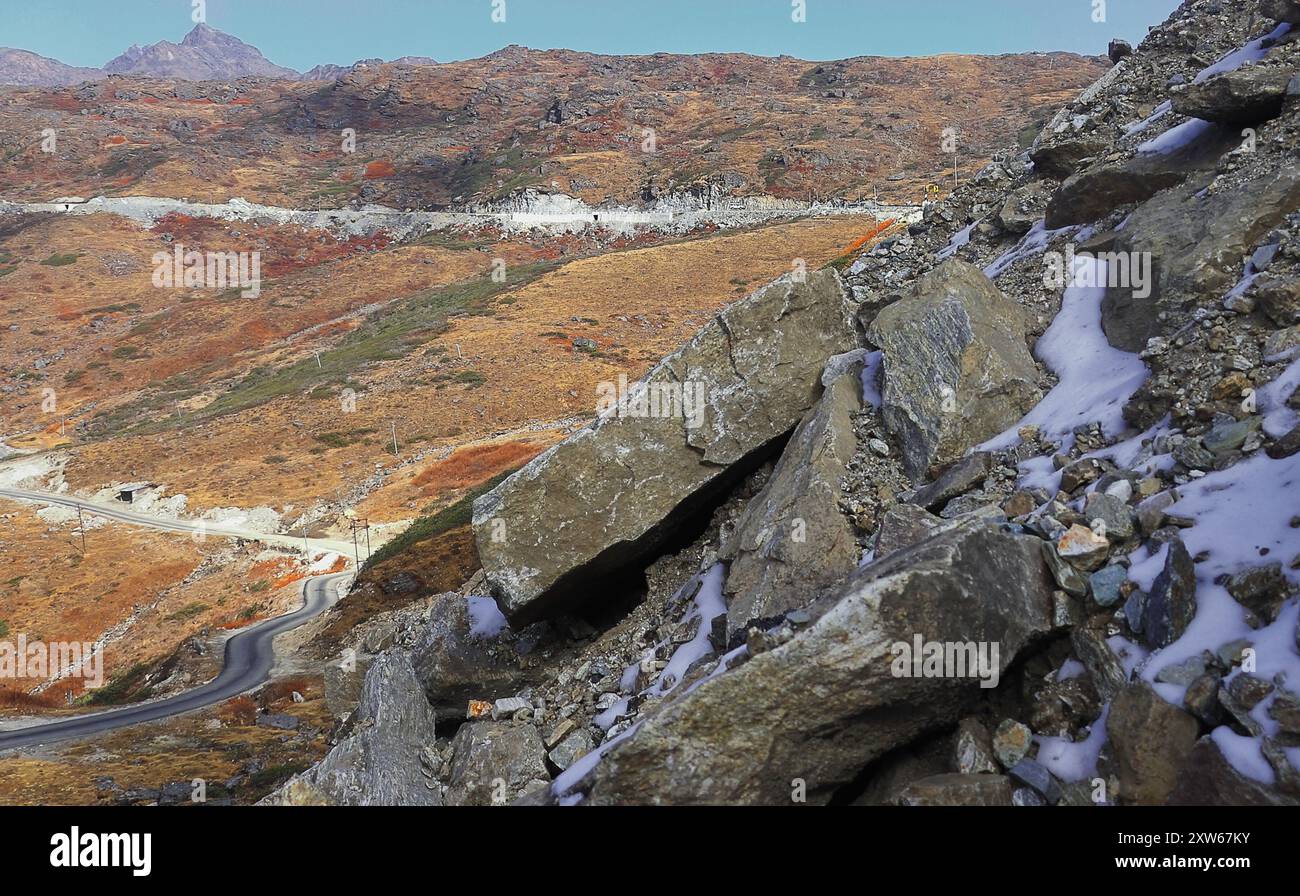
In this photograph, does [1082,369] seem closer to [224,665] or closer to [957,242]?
[957,242]

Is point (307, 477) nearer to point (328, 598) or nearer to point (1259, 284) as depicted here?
point (328, 598)

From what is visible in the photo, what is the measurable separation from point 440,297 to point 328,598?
70.9 m

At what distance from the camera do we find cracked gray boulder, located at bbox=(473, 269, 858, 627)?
1416cm

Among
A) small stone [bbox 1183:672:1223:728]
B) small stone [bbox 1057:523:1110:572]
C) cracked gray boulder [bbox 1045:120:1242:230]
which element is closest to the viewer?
small stone [bbox 1183:672:1223:728]

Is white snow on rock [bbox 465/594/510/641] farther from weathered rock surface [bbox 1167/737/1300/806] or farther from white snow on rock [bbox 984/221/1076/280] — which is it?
white snow on rock [bbox 984/221/1076/280]

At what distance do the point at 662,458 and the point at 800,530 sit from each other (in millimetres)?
3866

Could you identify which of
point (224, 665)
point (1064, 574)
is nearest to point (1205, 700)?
point (1064, 574)

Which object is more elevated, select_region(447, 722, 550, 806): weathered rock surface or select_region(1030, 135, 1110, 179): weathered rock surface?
select_region(1030, 135, 1110, 179): weathered rock surface

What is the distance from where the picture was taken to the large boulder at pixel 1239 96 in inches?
510

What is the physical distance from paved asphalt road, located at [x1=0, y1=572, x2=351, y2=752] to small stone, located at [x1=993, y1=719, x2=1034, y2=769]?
1281 inches

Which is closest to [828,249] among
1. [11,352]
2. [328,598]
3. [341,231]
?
[328,598]

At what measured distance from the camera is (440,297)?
358 ft

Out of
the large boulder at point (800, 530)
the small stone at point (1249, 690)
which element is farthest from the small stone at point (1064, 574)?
the large boulder at point (800, 530)

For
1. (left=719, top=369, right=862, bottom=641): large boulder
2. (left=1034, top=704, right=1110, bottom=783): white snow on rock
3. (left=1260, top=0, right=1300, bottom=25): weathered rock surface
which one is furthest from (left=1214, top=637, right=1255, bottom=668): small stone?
(left=1260, top=0, right=1300, bottom=25): weathered rock surface
